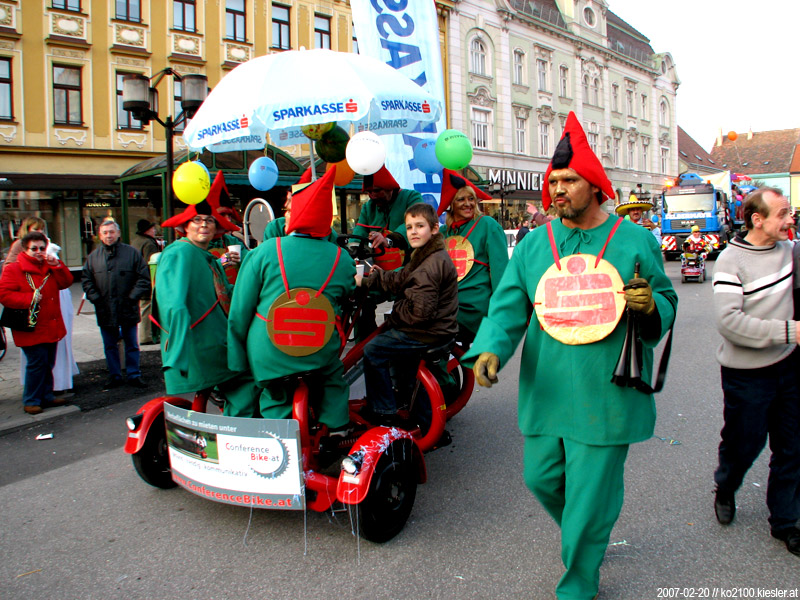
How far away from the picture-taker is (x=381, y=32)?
24.7 ft

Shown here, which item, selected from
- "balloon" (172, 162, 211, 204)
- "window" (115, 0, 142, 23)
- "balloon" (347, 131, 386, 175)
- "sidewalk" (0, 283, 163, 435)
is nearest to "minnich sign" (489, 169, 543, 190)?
"window" (115, 0, 142, 23)

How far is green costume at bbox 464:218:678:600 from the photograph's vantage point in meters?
2.58

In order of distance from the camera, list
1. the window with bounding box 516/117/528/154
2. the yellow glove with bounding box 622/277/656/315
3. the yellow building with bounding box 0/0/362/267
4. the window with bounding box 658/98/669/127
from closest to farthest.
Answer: the yellow glove with bounding box 622/277/656/315 → the yellow building with bounding box 0/0/362/267 → the window with bounding box 516/117/528/154 → the window with bounding box 658/98/669/127

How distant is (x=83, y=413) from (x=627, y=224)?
212 inches

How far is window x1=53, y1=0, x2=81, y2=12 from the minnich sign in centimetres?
1855

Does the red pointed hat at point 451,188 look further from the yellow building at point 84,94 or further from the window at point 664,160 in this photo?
the window at point 664,160

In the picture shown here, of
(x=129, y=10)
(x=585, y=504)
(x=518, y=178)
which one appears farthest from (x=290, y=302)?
(x=518, y=178)

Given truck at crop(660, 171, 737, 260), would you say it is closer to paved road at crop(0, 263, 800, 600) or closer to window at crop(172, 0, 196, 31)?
window at crop(172, 0, 196, 31)

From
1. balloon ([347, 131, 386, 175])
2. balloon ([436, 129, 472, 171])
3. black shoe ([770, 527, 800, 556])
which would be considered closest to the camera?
black shoe ([770, 527, 800, 556])

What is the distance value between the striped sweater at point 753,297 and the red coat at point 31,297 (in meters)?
5.64

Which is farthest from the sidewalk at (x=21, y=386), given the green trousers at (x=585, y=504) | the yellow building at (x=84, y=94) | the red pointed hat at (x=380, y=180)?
the yellow building at (x=84, y=94)

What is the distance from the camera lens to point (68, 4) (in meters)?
19.8

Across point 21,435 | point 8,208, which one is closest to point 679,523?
point 21,435

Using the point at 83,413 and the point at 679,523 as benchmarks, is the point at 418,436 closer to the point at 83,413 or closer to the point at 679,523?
the point at 679,523
